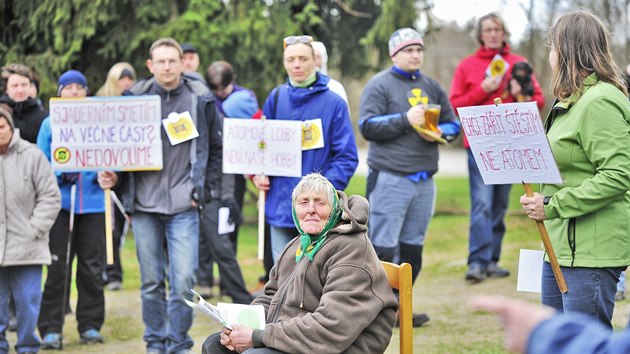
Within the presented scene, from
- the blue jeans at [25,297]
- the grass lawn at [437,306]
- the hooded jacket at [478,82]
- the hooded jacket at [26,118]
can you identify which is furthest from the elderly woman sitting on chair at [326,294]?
the hooded jacket at [478,82]

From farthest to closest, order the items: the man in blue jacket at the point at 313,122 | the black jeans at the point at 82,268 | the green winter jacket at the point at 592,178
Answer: the black jeans at the point at 82,268
the man in blue jacket at the point at 313,122
the green winter jacket at the point at 592,178

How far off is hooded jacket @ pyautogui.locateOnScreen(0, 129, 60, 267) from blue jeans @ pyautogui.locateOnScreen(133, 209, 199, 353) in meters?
0.69

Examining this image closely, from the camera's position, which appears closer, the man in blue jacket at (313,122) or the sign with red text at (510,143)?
the sign with red text at (510,143)

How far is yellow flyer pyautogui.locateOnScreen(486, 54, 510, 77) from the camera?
950cm

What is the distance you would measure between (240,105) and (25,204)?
2.68 m

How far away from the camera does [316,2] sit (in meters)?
14.5

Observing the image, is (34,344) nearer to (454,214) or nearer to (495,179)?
(495,179)

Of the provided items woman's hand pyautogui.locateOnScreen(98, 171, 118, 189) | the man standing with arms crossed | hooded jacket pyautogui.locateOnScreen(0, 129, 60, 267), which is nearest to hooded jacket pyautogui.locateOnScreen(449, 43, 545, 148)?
the man standing with arms crossed

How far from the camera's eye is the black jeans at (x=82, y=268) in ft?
27.1

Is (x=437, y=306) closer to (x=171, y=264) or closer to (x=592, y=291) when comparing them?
(x=171, y=264)

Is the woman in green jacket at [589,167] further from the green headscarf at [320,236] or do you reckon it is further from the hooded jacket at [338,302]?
the green headscarf at [320,236]

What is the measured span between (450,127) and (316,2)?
6963mm

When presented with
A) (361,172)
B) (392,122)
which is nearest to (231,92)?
(392,122)

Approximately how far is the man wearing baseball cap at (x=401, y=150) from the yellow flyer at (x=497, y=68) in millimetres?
1578
